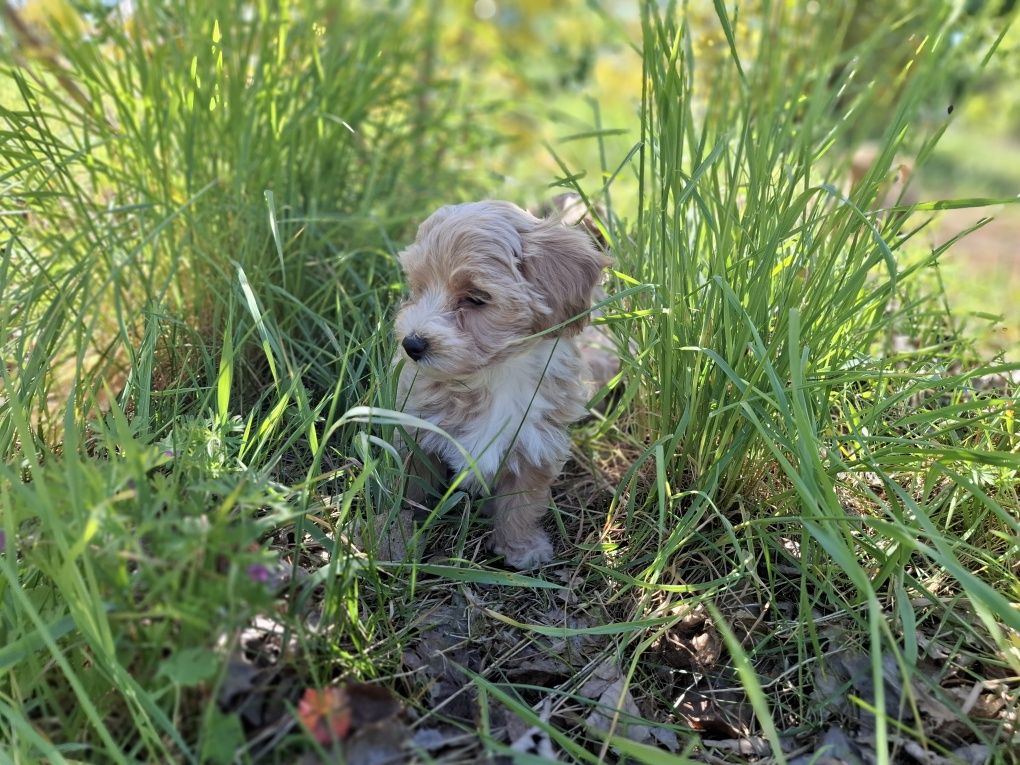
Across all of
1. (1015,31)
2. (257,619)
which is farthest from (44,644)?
(1015,31)

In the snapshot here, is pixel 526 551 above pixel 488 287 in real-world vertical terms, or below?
below

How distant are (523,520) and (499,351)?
0.54 meters

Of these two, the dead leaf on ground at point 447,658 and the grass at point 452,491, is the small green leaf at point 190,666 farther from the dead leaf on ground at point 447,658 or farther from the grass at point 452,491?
the dead leaf on ground at point 447,658

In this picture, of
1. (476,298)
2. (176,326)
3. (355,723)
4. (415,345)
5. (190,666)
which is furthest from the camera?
(176,326)

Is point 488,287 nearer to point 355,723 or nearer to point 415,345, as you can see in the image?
point 415,345

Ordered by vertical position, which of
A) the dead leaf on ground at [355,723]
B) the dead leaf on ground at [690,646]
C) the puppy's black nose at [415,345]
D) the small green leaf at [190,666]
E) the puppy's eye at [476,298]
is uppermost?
the puppy's eye at [476,298]

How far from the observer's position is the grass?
1431 millimetres

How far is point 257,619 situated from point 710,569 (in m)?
1.26

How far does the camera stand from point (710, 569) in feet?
7.18

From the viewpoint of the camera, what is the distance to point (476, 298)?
7.50 feet

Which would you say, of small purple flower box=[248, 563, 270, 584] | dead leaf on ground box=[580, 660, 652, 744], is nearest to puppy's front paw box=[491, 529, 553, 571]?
dead leaf on ground box=[580, 660, 652, 744]

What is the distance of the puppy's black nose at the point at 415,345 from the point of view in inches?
85.8

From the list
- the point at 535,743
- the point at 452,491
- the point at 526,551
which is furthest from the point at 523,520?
the point at 535,743

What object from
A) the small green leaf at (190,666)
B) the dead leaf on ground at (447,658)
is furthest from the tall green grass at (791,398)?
the small green leaf at (190,666)
